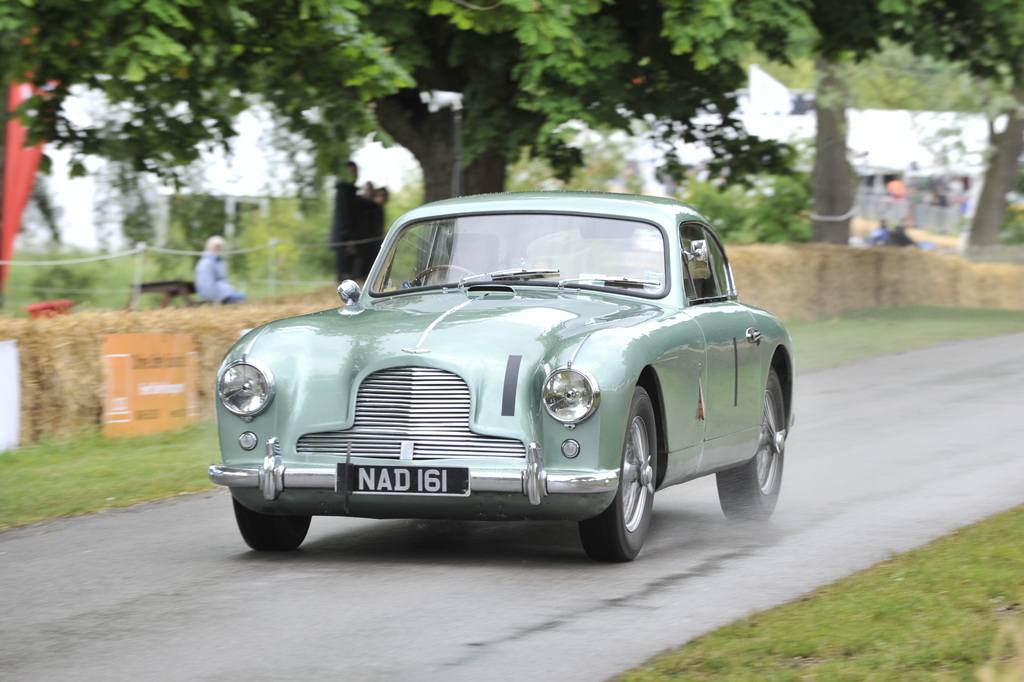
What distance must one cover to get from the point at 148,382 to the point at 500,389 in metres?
6.55

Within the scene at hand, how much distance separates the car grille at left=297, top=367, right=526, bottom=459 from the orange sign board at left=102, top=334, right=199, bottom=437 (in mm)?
5792

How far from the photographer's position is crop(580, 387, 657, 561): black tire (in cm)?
677

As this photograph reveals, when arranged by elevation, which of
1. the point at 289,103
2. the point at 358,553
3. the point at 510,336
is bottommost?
the point at 358,553

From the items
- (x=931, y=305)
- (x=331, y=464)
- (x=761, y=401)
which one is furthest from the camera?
(x=931, y=305)

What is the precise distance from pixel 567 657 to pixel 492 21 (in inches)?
433

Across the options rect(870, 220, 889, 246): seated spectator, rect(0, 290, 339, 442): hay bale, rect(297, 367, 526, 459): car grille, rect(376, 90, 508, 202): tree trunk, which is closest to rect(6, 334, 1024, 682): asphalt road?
rect(297, 367, 526, 459): car grille

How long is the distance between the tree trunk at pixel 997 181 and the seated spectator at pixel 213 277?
74.7 feet

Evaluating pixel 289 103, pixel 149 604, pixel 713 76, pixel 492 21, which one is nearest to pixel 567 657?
pixel 149 604

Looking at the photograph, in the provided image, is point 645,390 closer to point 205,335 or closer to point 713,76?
point 205,335

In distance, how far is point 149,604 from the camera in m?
6.08

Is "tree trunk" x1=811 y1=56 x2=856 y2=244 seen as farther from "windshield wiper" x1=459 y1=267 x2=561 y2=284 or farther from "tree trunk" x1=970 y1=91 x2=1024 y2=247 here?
"windshield wiper" x1=459 y1=267 x2=561 y2=284

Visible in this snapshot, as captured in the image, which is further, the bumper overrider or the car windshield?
the car windshield

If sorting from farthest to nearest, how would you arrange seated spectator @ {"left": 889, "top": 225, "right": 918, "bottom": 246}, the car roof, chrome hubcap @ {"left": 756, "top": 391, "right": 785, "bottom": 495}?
seated spectator @ {"left": 889, "top": 225, "right": 918, "bottom": 246} → chrome hubcap @ {"left": 756, "top": 391, "right": 785, "bottom": 495} → the car roof

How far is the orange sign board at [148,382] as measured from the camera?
39.7 feet
